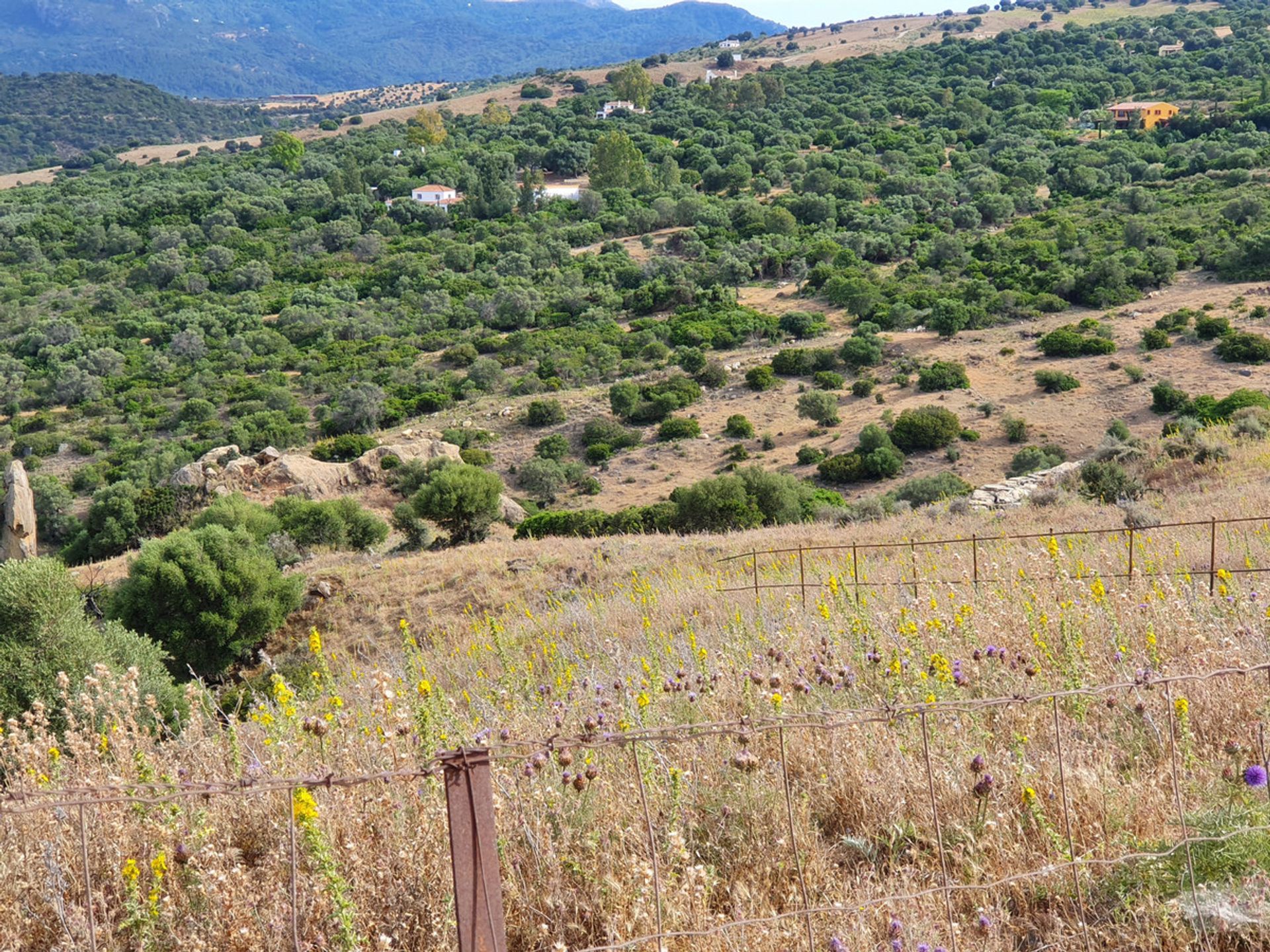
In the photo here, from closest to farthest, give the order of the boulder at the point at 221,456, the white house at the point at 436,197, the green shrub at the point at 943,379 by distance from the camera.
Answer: the boulder at the point at 221,456 < the green shrub at the point at 943,379 < the white house at the point at 436,197

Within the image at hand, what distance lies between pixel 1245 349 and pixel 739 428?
12.3 meters

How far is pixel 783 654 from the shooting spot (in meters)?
4.16

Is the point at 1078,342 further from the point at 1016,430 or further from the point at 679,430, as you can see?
the point at 679,430

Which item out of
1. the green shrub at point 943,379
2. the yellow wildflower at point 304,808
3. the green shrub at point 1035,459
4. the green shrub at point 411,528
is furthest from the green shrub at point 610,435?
the yellow wildflower at point 304,808

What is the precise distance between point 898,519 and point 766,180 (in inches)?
1940

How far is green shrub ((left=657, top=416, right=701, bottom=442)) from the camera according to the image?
26.3 meters

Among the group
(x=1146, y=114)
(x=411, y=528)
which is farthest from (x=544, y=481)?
(x=1146, y=114)

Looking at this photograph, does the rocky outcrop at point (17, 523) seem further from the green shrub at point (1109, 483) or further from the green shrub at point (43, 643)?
the green shrub at point (1109, 483)

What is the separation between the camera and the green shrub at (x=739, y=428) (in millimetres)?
25812

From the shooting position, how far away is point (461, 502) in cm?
1820

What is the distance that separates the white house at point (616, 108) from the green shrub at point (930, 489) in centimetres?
6913

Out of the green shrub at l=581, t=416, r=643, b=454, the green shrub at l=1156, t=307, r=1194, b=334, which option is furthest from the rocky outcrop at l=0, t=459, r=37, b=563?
the green shrub at l=1156, t=307, r=1194, b=334

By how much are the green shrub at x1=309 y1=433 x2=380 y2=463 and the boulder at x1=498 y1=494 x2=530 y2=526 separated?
7.09 metres

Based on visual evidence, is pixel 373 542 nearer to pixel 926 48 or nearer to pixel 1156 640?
pixel 1156 640
